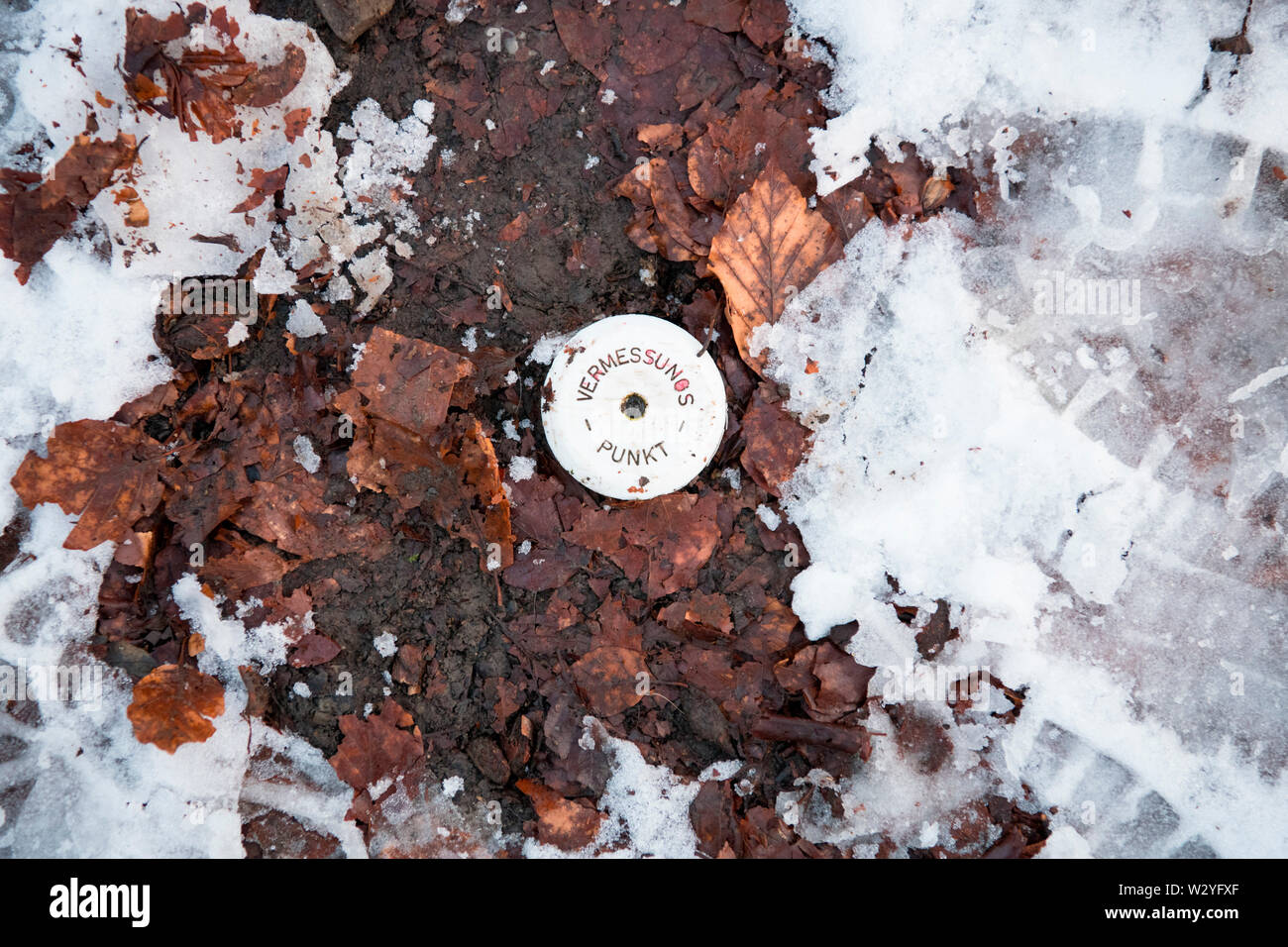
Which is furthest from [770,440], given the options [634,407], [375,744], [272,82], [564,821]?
[272,82]

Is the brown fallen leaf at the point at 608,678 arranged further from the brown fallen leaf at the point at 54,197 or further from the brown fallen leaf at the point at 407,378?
the brown fallen leaf at the point at 54,197

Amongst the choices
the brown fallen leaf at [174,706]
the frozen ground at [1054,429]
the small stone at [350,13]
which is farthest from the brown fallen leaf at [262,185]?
the brown fallen leaf at [174,706]

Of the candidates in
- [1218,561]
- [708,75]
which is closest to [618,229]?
[708,75]

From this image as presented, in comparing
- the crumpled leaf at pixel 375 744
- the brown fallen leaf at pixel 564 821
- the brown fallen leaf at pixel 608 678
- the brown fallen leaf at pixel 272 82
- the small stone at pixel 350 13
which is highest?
the small stone at pixel 350 13

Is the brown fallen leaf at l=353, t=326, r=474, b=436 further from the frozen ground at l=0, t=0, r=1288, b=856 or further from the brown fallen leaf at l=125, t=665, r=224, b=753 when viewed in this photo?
the brown fallen leaf at l=125, t=665, r=224, b=753

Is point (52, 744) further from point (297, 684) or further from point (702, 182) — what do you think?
point (702, 182)

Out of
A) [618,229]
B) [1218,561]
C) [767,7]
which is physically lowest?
[1218,561]

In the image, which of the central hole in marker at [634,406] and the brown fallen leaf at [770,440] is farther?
the brown fallen leaf at [770,440]
